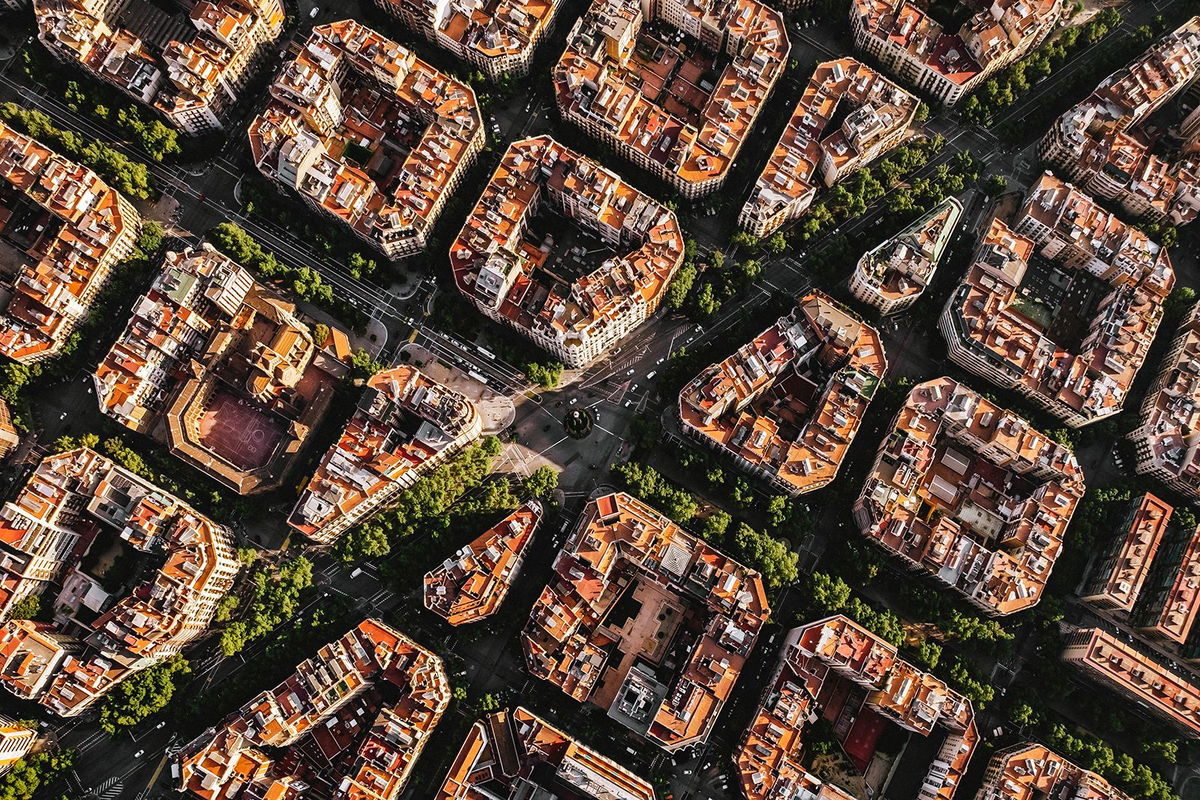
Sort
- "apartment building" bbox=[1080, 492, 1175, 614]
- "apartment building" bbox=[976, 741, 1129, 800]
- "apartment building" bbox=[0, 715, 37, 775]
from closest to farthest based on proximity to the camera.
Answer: "apartment building" bbox=[0, 715, 37, 775]
"apartment building" bbox=[976, 741, 1129, 800]
"apartment building" bbox=[1080, 492, 1175, 614]

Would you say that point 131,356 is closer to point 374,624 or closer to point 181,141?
point 181,141

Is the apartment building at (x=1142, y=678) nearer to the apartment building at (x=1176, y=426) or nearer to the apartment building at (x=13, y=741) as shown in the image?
the apartment building at (x=1176, y=426)

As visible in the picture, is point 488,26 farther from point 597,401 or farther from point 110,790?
point 110,790

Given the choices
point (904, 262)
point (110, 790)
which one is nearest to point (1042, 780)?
point (904, 262)

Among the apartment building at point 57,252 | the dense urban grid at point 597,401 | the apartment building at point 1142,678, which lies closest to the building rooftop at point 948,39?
the dense urban grid at point 597,401

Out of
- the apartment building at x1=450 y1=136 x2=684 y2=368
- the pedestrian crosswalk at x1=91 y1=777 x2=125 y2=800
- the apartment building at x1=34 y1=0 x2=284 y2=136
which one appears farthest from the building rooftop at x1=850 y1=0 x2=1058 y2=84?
the pedestrian crosswalk at x1=91 y1=777 x2=125 y2=800

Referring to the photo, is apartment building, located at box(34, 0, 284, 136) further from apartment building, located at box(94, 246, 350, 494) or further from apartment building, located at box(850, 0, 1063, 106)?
apartment building, located at box(850, 0, 1063, 106)
